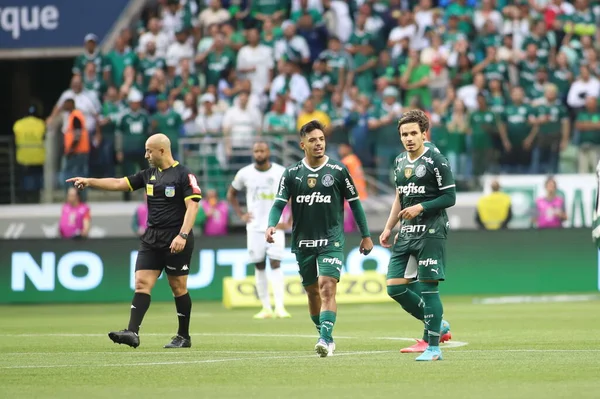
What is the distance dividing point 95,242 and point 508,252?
8.12 meters

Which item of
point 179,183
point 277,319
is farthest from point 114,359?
point 277,319

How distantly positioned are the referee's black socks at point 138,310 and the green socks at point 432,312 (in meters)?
3.28

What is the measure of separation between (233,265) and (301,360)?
13.1 meters

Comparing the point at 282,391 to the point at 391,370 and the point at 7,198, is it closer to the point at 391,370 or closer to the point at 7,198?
the point at 391,370

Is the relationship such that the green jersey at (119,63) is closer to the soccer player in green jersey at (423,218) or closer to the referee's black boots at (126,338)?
the referee's black boots at (126,338)

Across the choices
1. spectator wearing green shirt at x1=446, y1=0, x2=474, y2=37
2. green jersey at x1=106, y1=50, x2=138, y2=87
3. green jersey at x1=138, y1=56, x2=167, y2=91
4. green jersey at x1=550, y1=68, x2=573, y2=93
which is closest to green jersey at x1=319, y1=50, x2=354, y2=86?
spectator wearing green shirt at x1=446, y1=0, x2=474, y2=37

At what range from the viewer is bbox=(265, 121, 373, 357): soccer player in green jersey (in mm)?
13016

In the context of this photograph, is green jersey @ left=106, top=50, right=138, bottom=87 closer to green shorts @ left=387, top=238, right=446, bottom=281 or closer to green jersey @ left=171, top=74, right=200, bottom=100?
green jersey @ left=171, top=74, right=200, bottom=100

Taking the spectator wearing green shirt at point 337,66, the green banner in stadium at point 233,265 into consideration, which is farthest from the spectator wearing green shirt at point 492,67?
the green banner in stadium at point 233,265

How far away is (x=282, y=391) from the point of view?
9.70 meters

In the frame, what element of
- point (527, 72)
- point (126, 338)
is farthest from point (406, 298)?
point (527, 72)

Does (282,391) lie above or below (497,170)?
below

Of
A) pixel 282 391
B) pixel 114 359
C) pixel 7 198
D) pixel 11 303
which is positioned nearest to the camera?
pixel 282 391

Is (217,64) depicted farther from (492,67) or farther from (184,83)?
(492,67)
